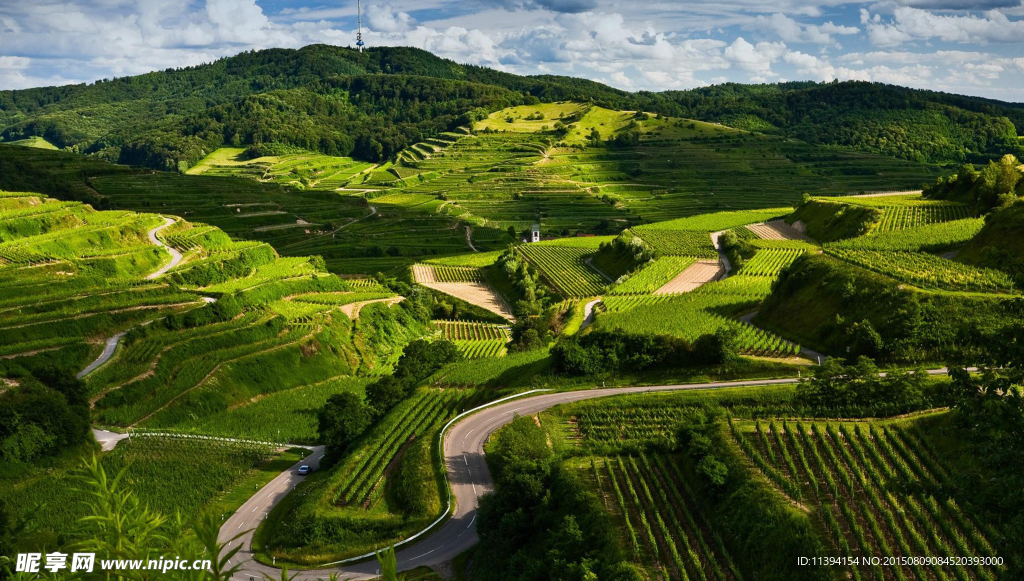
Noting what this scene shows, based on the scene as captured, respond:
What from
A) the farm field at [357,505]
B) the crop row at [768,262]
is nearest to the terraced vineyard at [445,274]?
the crop row at [768,262]

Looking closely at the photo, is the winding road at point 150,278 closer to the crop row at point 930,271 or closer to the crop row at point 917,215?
the crop row at point 930,271

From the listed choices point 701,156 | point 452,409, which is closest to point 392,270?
point 452,409

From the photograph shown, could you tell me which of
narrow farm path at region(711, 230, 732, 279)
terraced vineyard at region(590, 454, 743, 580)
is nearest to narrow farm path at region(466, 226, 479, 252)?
narrow farm path at region(711, 230, 732, 279)

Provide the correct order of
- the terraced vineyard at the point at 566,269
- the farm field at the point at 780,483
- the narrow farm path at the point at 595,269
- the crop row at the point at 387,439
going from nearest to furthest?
the farm field at the point at 780,483 → the crop row at the point at 387,439 → the terraced vineyard at the point at 566,269 → the narrow farm path at the point at 595,269

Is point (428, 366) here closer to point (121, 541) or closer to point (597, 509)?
point (597, 509)

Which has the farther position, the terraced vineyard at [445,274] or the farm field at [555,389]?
the terraced vineyard at [445,274]

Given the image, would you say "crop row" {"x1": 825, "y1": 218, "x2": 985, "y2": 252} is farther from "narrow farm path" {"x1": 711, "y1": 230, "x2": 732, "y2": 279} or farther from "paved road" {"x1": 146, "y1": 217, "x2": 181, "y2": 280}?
"paved road" {"x1": 146, "y1": 217, "x2": 181, "y2": 280}

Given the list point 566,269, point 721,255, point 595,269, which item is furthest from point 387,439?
point 721,255

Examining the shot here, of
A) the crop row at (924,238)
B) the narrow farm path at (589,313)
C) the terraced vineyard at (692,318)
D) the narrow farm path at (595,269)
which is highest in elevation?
the crop row at (924,238)
